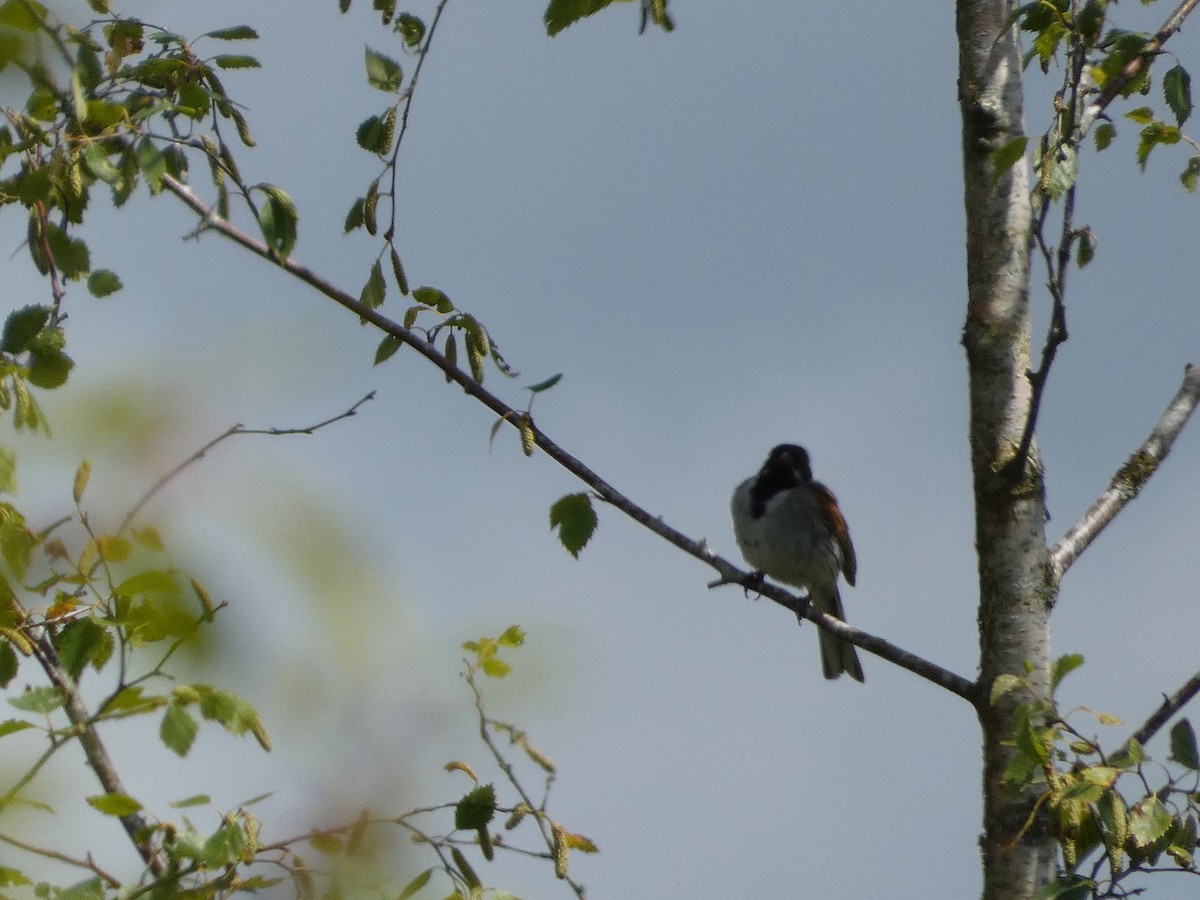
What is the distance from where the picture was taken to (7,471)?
1.78 metres

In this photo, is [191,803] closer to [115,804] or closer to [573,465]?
[115,804]

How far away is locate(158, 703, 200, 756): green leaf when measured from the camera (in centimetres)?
190

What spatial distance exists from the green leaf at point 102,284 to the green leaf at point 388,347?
0.75 meters

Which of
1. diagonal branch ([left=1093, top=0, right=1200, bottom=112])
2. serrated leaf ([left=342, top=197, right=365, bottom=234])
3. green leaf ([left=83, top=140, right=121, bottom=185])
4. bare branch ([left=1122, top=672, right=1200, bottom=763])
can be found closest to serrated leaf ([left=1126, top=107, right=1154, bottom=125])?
diagonal branch ([left=1093, top=0, right=1200, bottom=112])

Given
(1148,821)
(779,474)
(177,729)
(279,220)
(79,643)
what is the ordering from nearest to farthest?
(177,729) < (79,643) < (279,220) < (1148,821) < (779,474)

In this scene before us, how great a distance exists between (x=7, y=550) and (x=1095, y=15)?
2.77m

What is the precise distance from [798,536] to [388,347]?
4830mm

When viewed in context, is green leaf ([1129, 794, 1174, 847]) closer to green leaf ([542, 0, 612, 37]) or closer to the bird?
green leaf ([542, 0, 612, 37])

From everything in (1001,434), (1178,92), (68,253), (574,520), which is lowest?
(574,520)

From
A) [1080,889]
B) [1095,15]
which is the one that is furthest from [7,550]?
[1095,15]

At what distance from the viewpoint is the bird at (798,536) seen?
8062mm

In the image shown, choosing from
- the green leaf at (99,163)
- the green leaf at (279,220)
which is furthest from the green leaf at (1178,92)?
the green leaf at (99,163)

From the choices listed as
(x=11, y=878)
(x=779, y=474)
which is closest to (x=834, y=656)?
(x=779, y=474)

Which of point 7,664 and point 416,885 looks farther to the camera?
point 7,664
